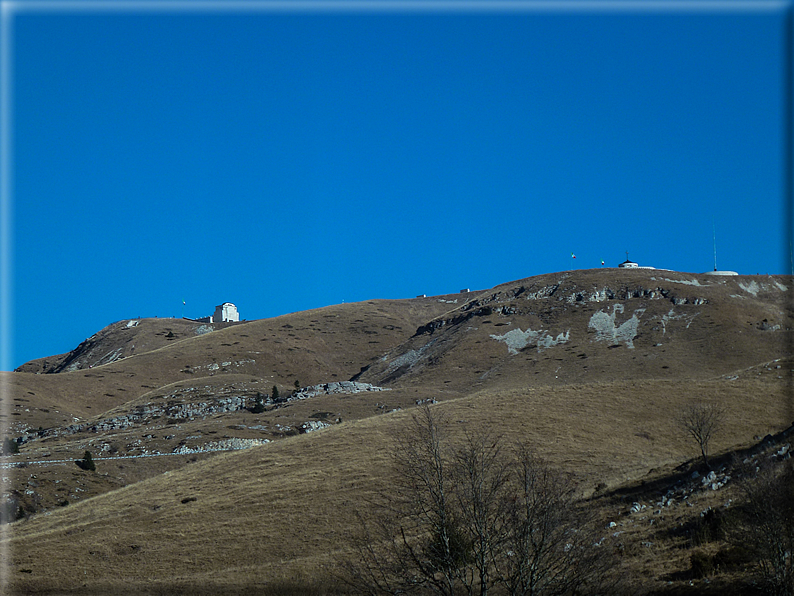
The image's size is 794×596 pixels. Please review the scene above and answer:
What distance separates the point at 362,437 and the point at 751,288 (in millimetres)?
140329

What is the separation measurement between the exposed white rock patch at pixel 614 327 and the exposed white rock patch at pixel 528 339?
6.47 m

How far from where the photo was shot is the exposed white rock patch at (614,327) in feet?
450

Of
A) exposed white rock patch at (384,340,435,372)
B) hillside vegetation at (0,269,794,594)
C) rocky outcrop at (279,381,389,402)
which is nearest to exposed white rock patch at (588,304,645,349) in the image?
hillside vegetation at (0,269,794,594)

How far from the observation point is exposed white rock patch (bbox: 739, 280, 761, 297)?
6654 inches

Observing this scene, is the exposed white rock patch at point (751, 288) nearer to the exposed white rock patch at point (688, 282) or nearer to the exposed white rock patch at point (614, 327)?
the exposed white rock patch at point (688, 282)

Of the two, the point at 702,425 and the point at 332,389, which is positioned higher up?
the point at 332,389

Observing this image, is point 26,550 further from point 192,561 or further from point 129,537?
point 192,561

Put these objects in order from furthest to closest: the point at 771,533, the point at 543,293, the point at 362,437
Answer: the point at 543,293
the point at 362,437
the point at 771,533

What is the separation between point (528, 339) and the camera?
14775 centimetres

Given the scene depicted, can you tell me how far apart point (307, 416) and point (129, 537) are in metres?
52.2

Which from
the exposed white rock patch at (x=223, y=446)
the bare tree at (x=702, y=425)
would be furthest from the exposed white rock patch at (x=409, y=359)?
the bare tree at (x=702, y=425)

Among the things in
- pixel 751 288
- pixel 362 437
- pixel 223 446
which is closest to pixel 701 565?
pixel 362 437

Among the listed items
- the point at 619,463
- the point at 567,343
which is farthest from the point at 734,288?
the point at 619,463

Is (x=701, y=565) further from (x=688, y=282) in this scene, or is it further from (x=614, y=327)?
(x=688, y=282)
